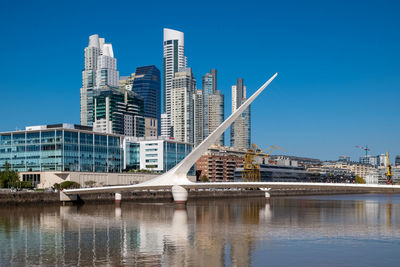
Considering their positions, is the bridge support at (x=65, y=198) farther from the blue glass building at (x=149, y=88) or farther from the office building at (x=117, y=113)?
the blue glass building at (x=149, y=88)

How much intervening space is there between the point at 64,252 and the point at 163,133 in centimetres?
17374

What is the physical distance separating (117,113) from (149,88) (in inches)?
1439

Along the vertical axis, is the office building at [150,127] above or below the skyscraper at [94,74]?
below

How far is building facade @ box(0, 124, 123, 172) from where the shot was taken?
67.8 meters

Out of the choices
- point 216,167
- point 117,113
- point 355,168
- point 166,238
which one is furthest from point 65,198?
point 355,168

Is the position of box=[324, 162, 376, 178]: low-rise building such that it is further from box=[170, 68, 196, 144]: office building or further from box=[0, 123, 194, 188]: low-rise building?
box=[0, 123, 194, 188]: low-rise building

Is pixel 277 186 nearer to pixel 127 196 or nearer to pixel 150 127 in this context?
pixel 127 196

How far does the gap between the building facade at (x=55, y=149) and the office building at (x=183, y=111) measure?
113609 mm

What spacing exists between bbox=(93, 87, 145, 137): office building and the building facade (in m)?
77.5

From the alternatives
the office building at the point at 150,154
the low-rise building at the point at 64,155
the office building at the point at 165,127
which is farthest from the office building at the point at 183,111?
the low-rise building at the point at 64,155

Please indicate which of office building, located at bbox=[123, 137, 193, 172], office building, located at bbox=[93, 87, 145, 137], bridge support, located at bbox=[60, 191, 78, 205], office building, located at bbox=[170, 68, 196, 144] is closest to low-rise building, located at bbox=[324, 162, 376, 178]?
A: office building, located at bbox=[170, 68, 196, 144]

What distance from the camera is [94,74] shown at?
18388 centimetres

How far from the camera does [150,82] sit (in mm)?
190875

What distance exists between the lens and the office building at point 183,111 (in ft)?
621
